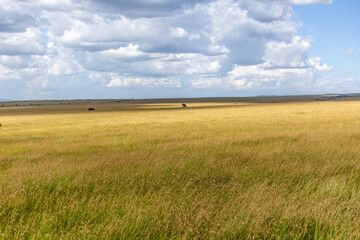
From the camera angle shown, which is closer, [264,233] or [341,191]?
[264,233]

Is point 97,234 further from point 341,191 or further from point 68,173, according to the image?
point 341,191

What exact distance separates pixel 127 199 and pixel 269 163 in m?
5.27

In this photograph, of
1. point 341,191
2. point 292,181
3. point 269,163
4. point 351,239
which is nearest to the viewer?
point 351,239

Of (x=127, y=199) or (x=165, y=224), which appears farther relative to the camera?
(x=127, y=199)

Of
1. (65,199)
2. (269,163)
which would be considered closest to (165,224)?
(65,199)

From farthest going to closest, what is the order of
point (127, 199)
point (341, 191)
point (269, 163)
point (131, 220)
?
point (269, 163) → point (341, 191) → point (127, 199) → point (131, 220)

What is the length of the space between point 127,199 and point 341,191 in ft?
15.3

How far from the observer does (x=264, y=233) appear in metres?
4.87

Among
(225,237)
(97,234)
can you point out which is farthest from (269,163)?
(97,234)

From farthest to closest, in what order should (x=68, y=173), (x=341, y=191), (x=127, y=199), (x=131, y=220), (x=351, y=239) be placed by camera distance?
1. (x=68, y=173)
2. (x=341, y=191)
3. (x=127, y=199)
4. (x=131, y=220)
5. (x=351, y=239)

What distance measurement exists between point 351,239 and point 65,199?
5398 mm

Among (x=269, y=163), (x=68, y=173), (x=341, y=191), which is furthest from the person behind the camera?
(x=269, y=163)

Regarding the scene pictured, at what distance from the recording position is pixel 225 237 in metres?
4.84

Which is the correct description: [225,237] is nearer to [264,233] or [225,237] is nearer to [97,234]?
[264,233]
